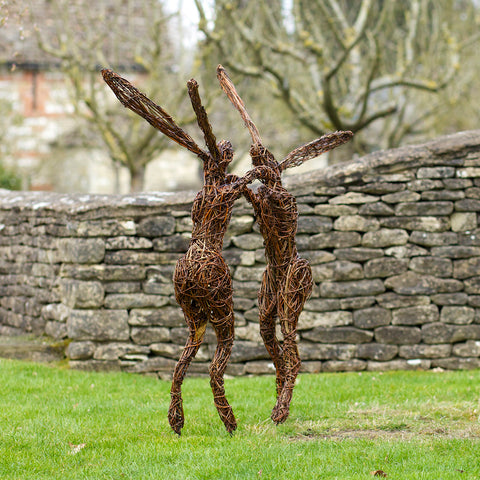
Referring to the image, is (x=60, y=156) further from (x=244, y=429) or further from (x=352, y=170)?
(x=244, y=429)

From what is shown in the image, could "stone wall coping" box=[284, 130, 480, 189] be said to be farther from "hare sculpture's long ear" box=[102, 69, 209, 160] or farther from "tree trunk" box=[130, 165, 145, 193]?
"tree trunk" box=[130, 165, 145, 193]

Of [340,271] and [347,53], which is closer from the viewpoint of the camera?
[340,271]

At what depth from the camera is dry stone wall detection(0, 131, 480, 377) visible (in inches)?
253

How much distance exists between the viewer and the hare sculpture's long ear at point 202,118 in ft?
12.2

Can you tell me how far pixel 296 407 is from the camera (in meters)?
4.97

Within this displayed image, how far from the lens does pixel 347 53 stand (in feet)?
33.9

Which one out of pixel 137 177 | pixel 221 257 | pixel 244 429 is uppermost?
pixel 137 177

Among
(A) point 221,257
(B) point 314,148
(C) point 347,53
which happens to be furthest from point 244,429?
(C) point 347,53

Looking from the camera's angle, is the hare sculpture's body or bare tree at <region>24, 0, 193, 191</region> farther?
A: bare tree at <region>24, 0, 193, 191</region>

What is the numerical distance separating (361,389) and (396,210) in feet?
6.41

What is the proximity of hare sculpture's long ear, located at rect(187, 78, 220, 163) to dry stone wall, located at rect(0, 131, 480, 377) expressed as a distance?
239 cm

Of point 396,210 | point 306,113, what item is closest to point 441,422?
point 396,210

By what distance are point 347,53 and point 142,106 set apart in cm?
731

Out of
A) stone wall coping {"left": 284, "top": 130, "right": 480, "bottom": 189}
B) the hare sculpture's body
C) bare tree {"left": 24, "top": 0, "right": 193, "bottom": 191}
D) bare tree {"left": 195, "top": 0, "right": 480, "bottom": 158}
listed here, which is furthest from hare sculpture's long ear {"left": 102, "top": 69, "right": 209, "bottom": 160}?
bare tree {"left": 24, "top": 0, "right": 193, "bottom": 191}
